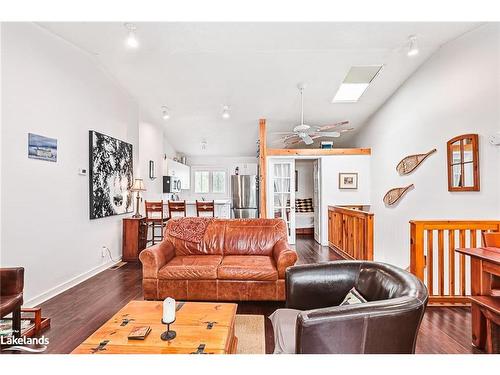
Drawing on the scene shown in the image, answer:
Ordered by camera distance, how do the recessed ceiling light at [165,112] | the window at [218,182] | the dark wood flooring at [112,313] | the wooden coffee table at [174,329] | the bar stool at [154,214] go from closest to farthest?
the wooden coffee table at [174,329] < the dark wood flooring at [112,313] < the bar stool at [154,214] < the recessed ceiling light at [165,112] < the window at [218,182]

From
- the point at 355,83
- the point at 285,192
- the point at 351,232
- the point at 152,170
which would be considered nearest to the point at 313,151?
the point at 285,192

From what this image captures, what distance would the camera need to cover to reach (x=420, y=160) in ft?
14.5

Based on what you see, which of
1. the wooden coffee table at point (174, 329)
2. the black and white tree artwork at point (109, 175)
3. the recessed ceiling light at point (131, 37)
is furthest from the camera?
the black and white tree artwork at point (109, 175)

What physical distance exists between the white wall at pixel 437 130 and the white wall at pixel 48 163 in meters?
5.12

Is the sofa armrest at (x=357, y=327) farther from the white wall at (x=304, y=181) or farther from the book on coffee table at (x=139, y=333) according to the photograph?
the white wall at (x=304, y=181)

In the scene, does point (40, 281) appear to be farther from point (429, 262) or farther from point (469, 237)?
point (469, 237)

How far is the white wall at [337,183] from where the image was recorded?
6.31m

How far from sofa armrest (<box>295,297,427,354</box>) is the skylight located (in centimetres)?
432

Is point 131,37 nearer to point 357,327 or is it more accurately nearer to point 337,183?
point 357,327

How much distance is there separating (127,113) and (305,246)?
4656 millimetres

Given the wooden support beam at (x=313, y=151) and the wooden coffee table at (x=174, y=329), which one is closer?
the wooden coffee table at (x=174, y=329)

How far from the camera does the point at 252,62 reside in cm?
425

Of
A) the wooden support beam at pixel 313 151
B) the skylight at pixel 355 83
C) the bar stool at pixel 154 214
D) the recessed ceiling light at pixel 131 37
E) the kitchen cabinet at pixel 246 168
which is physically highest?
the skylight at pixel 355 83

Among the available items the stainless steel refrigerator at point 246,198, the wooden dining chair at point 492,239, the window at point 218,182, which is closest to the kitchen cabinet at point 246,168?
the window at point 218,182
